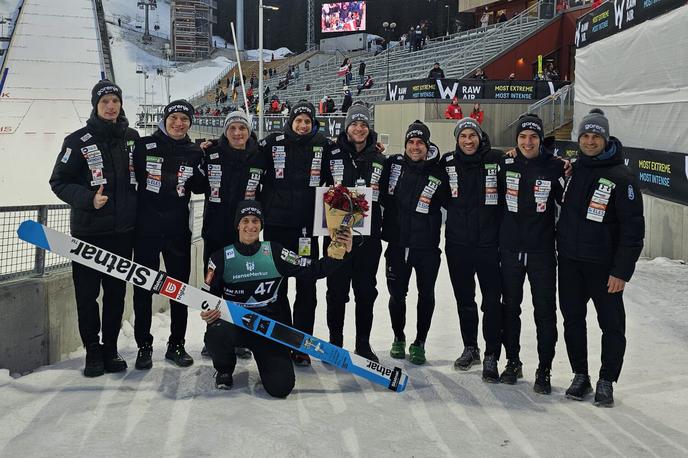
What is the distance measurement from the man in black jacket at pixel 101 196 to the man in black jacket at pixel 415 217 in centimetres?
197

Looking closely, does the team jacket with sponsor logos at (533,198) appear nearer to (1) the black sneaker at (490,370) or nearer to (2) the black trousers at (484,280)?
(2) the black trousers at (484,280)

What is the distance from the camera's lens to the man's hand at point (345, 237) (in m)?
4.83

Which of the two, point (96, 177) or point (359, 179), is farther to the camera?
point (359, 179)

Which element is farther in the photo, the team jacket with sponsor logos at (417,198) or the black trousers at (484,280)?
the team jacket with sponsor logos at (417,198)

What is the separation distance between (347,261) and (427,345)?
5.06 feet

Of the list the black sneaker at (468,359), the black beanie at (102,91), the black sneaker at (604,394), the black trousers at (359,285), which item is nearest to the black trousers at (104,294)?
the black beanie at (102,91)

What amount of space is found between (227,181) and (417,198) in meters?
1.46

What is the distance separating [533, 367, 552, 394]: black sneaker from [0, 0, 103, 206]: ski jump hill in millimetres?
12054

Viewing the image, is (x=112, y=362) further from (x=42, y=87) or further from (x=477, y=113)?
(x=42, y=87)

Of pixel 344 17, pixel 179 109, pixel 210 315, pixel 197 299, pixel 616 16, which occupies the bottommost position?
pixel 210 315

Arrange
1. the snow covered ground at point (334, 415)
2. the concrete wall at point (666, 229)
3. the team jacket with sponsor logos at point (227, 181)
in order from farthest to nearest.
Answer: the concrete wall at point (666, 229)
the team jacket with sponsor logos at point (227, 181)
the snow covered ground at point (334, 415)

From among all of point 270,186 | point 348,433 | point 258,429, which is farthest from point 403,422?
point 270,186

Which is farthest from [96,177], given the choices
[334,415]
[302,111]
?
[334,415]

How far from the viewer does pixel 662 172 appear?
10.2 m
